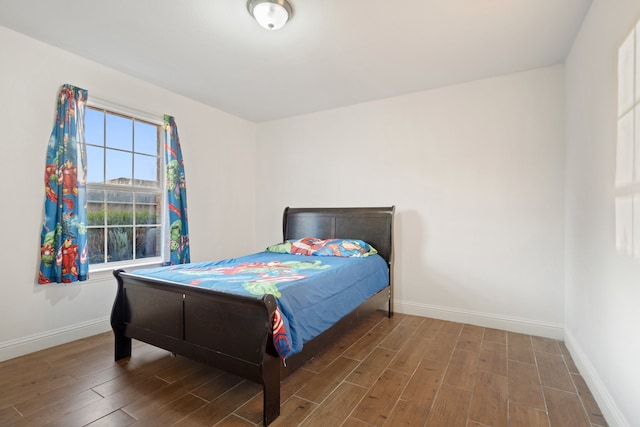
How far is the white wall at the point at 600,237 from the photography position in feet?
5.02

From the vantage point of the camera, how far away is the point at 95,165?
3000 millimetres

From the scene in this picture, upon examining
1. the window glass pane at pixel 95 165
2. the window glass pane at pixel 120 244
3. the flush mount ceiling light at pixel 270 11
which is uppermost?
the flush mount ceiling light at pixel 270 11

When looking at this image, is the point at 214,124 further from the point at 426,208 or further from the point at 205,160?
the point at 426,208

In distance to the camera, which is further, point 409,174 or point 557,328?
point 409,174

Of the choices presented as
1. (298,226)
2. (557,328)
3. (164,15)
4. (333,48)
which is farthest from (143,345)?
(557,328)

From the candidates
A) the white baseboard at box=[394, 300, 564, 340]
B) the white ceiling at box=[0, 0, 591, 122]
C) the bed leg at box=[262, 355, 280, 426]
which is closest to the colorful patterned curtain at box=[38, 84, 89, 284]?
the white ceiling at box=[0, 0, 591, 122]

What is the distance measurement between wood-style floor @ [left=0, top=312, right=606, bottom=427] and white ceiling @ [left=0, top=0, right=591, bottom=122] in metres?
2.50

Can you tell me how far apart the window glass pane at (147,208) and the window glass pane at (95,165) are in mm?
419

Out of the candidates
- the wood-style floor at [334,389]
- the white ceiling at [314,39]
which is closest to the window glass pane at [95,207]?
the wood-style floor at [334,389]

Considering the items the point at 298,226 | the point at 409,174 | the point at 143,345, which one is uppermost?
the point at 409,174

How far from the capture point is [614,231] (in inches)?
66.6

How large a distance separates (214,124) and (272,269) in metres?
2.44

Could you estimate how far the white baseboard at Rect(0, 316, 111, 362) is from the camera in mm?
2393

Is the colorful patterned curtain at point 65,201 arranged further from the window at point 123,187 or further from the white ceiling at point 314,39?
the white ceiling at point 314,39
